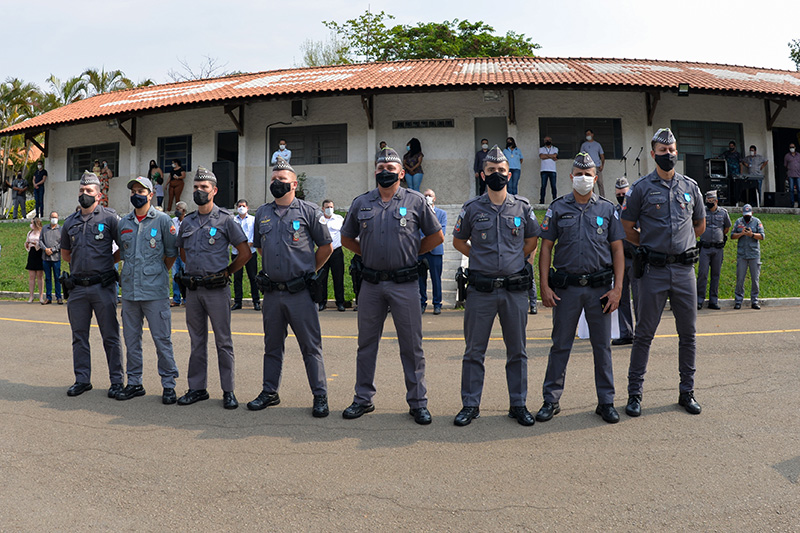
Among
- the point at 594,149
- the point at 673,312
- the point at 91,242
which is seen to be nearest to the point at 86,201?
the point at 91,242

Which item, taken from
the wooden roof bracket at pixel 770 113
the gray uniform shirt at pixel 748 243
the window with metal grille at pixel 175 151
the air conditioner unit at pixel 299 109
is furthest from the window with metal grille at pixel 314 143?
the wooden roof bracket at pixel 770 113

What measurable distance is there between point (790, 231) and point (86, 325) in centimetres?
1562

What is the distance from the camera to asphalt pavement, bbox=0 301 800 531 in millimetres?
3533

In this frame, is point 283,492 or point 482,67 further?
point 482,67

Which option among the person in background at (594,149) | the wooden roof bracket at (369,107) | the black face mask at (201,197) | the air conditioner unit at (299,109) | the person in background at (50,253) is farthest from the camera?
the air conditioner unit at (299,109)

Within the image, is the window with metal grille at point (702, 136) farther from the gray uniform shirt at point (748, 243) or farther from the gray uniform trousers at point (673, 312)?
the gray uniform trousers at point (673, 312)

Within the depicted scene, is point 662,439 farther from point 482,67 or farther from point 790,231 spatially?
point 482,67

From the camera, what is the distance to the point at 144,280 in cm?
613

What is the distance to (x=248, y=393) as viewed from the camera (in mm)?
6184

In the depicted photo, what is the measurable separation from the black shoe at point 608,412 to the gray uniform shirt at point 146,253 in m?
4.12

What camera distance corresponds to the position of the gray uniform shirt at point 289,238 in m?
5.62

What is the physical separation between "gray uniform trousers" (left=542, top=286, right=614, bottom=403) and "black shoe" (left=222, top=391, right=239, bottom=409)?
2.66 meters

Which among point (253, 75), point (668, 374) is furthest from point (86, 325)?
point (253, 75)

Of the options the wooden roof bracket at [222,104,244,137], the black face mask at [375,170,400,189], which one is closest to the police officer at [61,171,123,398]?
the black face mask at [375,170,400,189]
